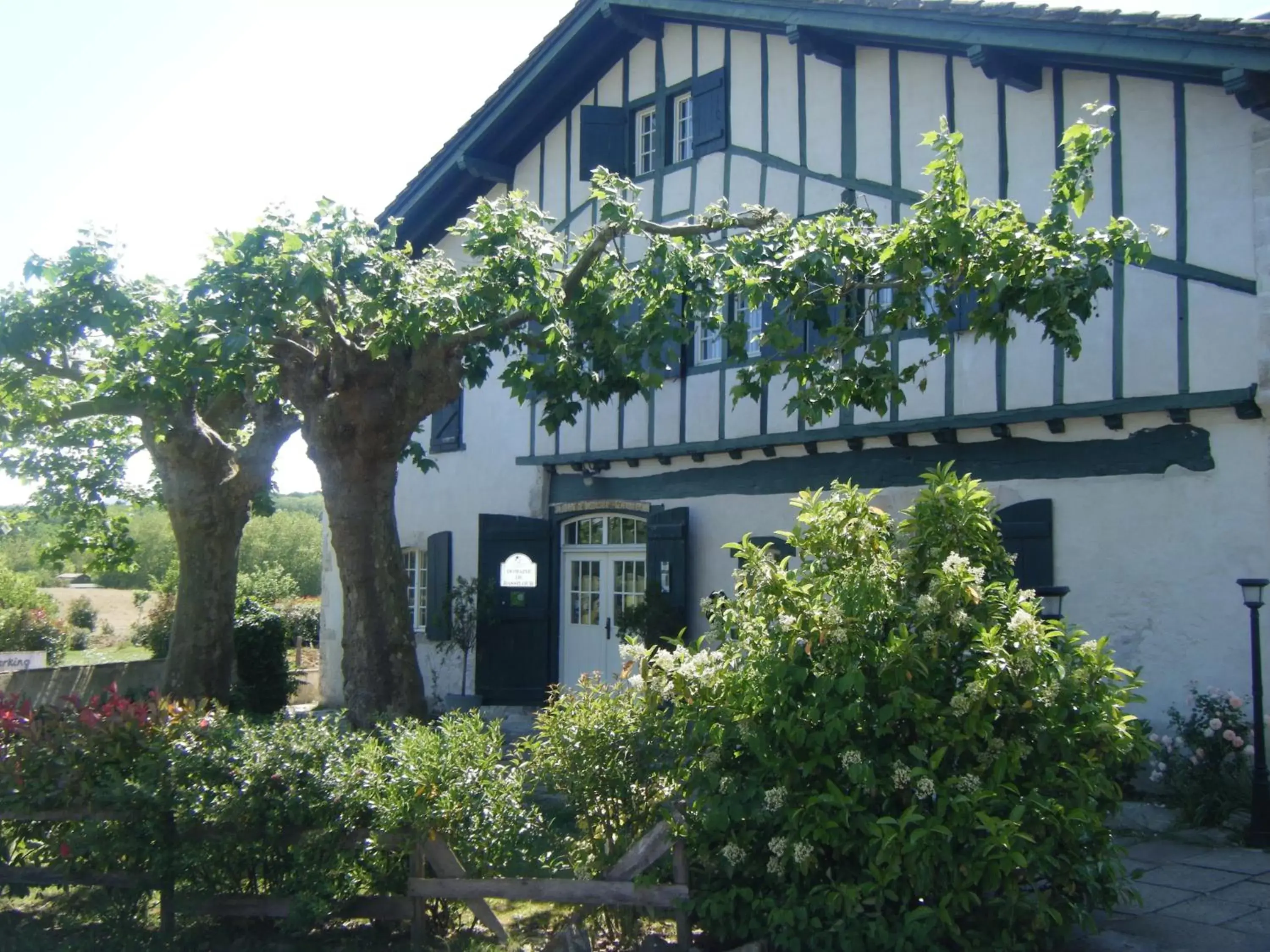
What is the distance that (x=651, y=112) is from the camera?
13.5 metres

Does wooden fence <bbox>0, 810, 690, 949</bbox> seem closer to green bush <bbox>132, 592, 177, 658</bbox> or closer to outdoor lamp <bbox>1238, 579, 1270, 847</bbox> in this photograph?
outdoor lamp <bbox>1238, 579, 1270, 847</bbox>

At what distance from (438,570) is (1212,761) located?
32.1ft

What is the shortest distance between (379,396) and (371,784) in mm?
3570

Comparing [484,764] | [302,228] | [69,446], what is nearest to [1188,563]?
[484,764]

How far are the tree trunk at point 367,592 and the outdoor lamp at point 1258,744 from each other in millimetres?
5654

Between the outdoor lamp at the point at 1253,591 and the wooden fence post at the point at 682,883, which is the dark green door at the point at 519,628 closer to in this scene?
the outdoor lamp at the point at 1253,591

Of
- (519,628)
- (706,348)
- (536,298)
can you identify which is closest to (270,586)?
(519,628)

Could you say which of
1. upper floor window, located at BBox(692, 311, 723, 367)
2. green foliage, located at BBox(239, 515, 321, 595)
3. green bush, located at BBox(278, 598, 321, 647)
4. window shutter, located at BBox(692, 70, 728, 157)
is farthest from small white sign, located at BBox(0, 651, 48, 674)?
green foliage, located at BBox(239, 515, 321, 595)

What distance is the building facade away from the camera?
8781mm

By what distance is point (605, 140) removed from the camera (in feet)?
44.4

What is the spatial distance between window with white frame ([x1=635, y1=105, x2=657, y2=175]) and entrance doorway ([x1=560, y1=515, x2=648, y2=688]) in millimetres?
4053

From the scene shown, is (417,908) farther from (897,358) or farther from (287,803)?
(897,358)

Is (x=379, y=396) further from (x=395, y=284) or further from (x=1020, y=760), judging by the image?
(x=1020, y=760)

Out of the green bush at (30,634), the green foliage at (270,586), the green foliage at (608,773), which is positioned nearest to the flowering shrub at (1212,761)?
the green foliage at (608,773)
